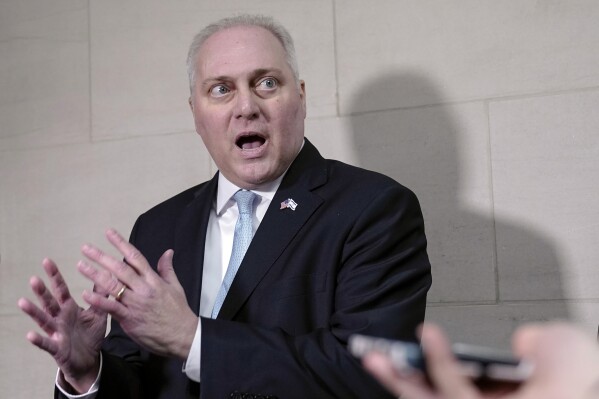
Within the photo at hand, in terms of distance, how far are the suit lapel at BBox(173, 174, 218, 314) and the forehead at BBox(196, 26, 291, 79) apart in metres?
0.34

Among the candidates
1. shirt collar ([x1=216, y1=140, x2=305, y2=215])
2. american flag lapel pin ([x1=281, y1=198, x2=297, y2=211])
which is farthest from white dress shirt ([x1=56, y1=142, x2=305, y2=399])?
american flag lapel pin ([x1=281, y1=198, x2=297, y2=211])

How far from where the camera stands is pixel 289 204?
2277 mm

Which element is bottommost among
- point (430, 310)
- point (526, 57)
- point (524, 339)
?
point (430, 310)

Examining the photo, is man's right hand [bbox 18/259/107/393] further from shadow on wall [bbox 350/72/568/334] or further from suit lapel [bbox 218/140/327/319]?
shadow on wall [bbox 350/72/568/334]

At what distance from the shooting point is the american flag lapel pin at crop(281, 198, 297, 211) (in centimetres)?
227

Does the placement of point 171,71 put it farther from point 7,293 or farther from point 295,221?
point 295,221

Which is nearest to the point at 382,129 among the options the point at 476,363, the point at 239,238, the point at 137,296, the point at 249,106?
the point at 249,106

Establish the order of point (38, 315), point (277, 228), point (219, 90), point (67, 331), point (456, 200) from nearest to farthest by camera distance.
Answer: point (38, 315)
point (67, 331)
point (277, 228)
point (219, 90)
point (456, 200)

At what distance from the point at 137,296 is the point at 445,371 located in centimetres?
120

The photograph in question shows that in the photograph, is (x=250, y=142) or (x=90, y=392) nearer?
(x=90, y=392)

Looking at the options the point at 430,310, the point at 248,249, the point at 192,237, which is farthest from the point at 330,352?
the point at 430,310

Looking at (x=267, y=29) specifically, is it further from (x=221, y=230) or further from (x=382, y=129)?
(x=382, y=129)

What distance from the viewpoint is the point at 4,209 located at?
3686 mm

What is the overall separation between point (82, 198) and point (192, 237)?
1.32m
